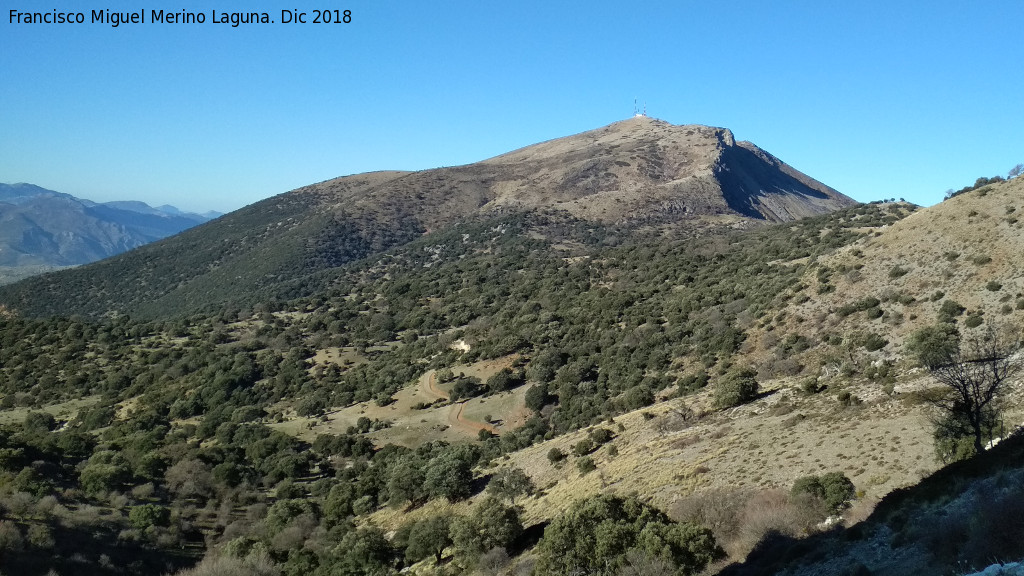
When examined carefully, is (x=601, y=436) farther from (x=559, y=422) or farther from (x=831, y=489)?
(x=831, y=489)

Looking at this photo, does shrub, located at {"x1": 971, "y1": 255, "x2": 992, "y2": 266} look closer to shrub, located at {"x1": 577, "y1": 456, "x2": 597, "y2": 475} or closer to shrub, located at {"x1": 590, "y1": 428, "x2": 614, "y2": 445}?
shrub, located at {"x1": 590, "y1": 428, "x2": 614, "y2": 445}

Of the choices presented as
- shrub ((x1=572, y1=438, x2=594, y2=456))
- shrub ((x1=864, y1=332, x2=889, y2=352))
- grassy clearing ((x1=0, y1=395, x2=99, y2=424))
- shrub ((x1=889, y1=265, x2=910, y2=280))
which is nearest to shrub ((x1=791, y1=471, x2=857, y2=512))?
shrub ((x1=572, y1=438, x2=594, y2=456))

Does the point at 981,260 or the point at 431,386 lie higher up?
the point at 981,260

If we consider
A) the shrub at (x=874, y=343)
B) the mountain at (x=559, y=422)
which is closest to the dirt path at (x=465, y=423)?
the mountain at (x=559, y=422)

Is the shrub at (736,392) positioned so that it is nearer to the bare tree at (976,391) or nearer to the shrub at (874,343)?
the shrub at (874,343)

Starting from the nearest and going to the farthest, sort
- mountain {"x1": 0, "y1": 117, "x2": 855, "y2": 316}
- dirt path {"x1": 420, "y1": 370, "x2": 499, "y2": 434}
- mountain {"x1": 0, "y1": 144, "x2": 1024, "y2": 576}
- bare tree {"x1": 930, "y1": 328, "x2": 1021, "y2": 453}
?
bare tree {"x1": 930, "y1": 328, "x2": 1021, "y2": 453}, mountain {"x1": 0, "y1": 144, "x2": 1024, "y2": 576}, dirt path {"x1": 420, "y1": 370, "x2": 499, "y2": 434}, mountain {"x1": 0, "y1": 117, "x2": 855, "y2": 316}

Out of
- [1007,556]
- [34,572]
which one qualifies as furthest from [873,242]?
[34,572]

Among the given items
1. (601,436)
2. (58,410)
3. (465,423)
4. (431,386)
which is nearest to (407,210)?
(58,410)
